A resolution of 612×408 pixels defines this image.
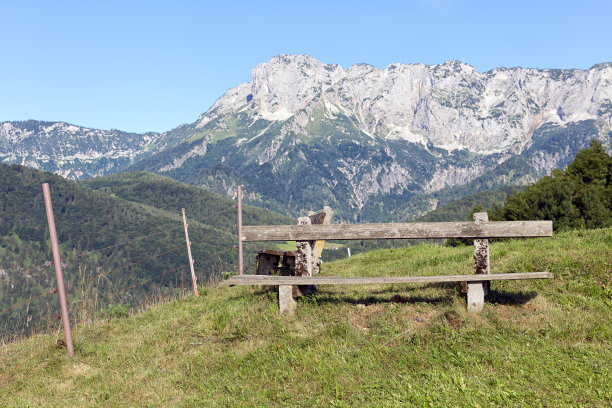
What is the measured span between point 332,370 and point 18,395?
5.26 metres

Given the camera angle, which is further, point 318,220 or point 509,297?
point 318,220

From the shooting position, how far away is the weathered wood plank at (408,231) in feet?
29.2

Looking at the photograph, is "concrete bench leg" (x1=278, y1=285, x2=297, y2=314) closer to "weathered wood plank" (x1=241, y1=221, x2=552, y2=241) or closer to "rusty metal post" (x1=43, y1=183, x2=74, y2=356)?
"weathered wood plank" (x1=241, y1=221, x2=552, y2=241)

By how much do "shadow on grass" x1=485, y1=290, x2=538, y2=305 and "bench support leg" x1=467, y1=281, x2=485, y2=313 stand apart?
0.46 meters

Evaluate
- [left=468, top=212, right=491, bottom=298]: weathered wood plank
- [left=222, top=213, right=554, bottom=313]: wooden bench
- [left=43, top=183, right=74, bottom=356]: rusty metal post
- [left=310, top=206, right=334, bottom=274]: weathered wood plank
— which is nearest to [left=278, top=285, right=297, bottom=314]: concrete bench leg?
[left=222, top=213, right=554, bottom=313]: wooden bench

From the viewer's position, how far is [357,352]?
295 inches

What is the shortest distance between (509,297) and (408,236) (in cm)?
233

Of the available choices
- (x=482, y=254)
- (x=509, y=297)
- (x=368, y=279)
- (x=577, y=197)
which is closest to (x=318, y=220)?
(x=368, y=279)

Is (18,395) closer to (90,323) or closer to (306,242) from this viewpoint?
(90,323)

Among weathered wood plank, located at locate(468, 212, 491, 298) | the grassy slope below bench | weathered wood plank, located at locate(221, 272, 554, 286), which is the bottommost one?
the grassy slope below bench

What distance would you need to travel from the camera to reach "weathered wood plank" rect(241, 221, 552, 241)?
8.91 meters

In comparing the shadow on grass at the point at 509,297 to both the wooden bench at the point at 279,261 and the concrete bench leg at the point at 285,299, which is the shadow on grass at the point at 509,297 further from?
the wooden bench at the point at 279,261

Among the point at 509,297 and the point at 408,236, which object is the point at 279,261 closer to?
the point at 408,236

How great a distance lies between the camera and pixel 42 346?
1021cm
